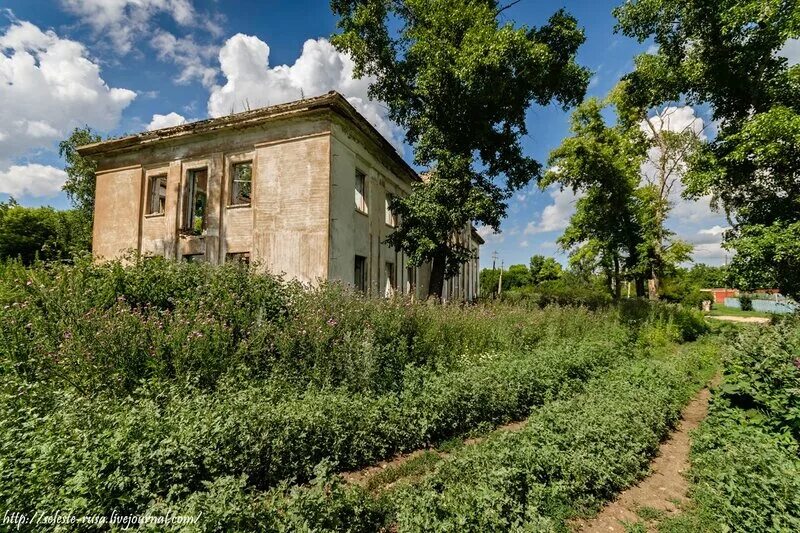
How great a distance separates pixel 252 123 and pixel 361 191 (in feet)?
15.0

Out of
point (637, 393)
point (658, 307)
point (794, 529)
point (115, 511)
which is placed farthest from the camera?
point (658, 307)

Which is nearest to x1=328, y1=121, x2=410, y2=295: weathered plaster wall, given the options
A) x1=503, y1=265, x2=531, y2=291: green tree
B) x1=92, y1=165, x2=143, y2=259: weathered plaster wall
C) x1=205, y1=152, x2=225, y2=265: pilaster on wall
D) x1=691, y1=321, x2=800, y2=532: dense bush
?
x1=205, y1=152, x2=225, y2=265: pilaster on wall

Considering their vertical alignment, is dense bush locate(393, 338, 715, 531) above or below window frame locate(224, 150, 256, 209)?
below

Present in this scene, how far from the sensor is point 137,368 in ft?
16.9

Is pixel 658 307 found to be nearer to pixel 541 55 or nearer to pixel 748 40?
pixel 748 40

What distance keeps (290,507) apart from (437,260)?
12470 millimetres

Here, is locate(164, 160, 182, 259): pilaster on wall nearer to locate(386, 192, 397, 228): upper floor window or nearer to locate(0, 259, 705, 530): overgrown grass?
locate(0, 259, 705, 530): overgrown grass

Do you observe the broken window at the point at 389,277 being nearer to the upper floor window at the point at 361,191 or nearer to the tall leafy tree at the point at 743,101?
the upper floor window at the point at 361,191

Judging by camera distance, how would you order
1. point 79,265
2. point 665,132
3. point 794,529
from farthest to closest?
point 665,132 → point 79,265 → point 794,529

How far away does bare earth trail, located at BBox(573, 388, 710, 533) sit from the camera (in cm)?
345

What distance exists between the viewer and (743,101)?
492 inches

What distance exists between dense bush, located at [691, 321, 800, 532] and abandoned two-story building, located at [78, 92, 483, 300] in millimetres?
6746

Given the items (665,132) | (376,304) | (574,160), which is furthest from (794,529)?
(665,132)

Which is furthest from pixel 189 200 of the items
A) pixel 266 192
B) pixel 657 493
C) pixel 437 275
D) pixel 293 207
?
pixel 657 493
